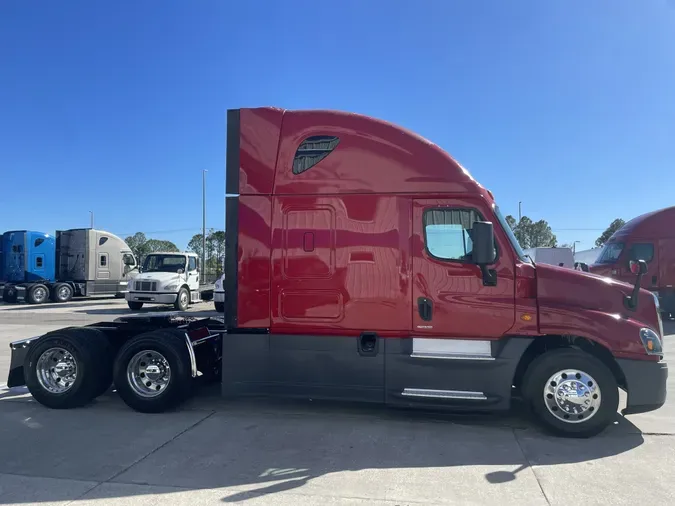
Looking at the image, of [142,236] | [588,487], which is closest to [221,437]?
[588,487]

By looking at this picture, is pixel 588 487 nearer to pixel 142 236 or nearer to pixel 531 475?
pixel 531 475

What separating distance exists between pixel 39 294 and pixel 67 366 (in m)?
20.7

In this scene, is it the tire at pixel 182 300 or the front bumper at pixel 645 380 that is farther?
the tire at pixel 182 300

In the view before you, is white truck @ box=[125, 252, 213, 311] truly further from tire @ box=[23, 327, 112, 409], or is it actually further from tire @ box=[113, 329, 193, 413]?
tire @ box=[113, 329, 193, 413]

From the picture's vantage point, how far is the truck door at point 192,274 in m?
20.5


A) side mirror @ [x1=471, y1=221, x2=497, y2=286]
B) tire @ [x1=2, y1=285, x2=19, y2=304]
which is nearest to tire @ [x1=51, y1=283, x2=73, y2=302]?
tire @ [x1=2, y1=285, x2=19, y2=304]

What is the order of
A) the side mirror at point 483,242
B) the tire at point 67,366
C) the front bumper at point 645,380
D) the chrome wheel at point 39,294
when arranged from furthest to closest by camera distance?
the chrome wheel at point 39,294 → the tire at point 67,366 → the front bumper at point 645,380 → the side mirror at point 483,242

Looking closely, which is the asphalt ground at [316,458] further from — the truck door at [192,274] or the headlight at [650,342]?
the truck door at [192,274]

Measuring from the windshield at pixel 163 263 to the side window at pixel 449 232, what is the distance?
16508 millimetres

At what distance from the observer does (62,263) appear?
25.4 metres

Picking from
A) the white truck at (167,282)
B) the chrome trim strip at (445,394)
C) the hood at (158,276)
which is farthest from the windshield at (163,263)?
Result: the chrome trim strip at (445,394)

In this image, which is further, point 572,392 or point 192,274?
point 192,274

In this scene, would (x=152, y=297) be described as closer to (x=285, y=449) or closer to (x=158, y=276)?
(x=158, y=276)

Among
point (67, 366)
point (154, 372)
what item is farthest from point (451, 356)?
point (67, 366)
